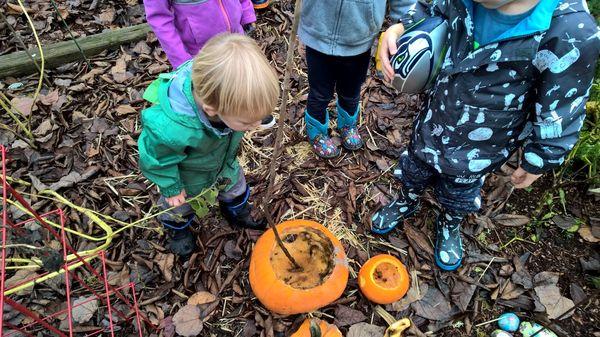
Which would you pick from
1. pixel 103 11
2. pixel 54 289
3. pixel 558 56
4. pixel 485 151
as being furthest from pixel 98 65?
pixel 558 56

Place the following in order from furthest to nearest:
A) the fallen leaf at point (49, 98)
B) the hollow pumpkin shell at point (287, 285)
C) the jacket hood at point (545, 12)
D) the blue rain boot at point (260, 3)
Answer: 1. the blue rain boot at point (260, 3)
2. the fallen leaf at point (49, 98)
3. the hollow pumpkin shell at point (287, 285)
4. the jacket hood at point (545, 12)

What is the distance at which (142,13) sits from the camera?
3.62 metres

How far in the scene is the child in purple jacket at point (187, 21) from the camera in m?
2.12

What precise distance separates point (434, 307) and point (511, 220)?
0.82 meters

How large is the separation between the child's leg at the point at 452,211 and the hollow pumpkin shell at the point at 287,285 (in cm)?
64

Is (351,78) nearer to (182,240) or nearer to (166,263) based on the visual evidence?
(182,240)

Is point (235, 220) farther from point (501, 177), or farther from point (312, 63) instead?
point (501, 177)

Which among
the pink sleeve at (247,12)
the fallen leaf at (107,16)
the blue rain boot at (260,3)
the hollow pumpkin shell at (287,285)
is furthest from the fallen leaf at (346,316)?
the fallen leaf at (107,16)

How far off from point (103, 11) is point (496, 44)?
3362 mm

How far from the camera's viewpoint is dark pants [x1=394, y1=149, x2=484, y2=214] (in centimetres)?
206

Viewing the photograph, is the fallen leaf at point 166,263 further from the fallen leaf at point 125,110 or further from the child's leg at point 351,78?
the child's leg at point 351,78

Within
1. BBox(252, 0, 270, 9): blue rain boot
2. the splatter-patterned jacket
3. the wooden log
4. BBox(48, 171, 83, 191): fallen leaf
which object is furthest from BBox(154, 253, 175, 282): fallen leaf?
BBox(252, 0, 270, 9): blue rain boot

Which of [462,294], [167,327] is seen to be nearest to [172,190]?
[167,327]

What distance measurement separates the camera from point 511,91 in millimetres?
1556
